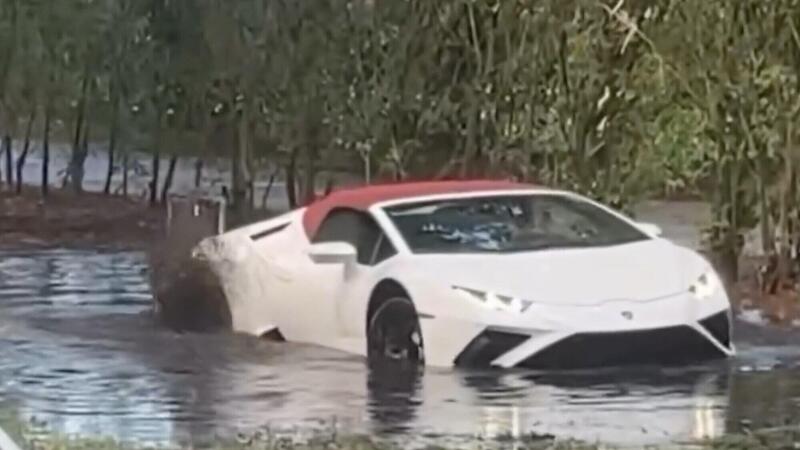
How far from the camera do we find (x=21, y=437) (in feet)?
31.2

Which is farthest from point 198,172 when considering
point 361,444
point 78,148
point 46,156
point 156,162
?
point 361,444

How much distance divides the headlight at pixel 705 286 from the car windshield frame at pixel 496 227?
0.72 metres

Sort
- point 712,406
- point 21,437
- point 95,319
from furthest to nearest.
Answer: point 95,319, point 712,406, point 21,437

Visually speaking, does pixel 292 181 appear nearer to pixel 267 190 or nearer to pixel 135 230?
pixel 267 190

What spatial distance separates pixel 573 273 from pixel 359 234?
1.77 metres

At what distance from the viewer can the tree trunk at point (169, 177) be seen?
1126 inches

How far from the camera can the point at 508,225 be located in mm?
14125

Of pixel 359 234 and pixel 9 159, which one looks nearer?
pixel 359 234

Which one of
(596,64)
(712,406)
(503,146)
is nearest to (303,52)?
(503,146)

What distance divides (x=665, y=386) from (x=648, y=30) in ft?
20.2

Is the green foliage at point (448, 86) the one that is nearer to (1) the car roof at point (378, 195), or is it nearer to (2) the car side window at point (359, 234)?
(1) the car roof at point (378, 195)

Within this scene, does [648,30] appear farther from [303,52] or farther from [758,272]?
[303,52]

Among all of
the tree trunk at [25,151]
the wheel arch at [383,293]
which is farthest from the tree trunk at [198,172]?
the wheel arch at [383,293]

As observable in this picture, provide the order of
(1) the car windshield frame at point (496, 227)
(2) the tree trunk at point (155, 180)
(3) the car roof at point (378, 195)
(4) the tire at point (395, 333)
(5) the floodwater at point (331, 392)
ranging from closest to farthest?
(5) the floodwater at point (331, 392), (4) the tire at point (395, 333), (1) the car windshield frame at point (496, 227), (3) the car roof at point (378, 195), (2) the tree trunk at point (155, 180)
